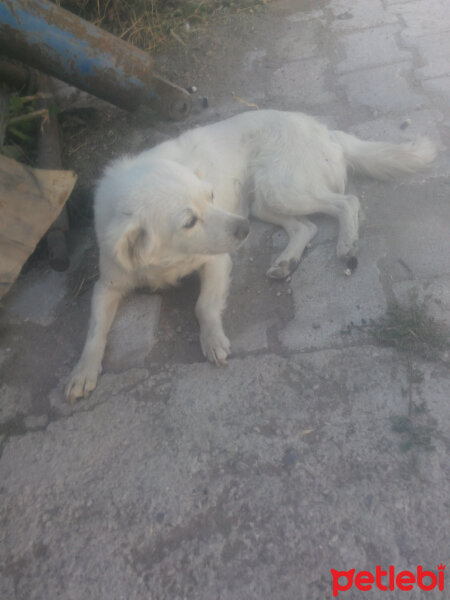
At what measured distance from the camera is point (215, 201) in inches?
116

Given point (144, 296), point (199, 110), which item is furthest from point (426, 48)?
point (144, 296)

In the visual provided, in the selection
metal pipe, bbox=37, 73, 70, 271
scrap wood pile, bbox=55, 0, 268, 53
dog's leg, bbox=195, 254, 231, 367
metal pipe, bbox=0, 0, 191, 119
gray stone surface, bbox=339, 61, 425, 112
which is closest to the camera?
dog's leg, bbox=195, 254, 231, 367

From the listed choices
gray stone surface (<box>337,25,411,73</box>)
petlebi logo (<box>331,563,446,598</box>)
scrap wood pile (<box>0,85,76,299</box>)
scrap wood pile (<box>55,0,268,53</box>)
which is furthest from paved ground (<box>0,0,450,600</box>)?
scrap wood pile (<box>55,0,268,53</box>)

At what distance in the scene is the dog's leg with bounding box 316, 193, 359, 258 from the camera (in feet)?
8.77

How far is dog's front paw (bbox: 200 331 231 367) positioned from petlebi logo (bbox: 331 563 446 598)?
3.48 feet

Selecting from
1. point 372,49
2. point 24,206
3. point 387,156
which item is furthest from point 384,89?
point 24,206

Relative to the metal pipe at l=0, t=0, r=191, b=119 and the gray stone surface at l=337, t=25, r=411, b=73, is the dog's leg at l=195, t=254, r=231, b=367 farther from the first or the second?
the gray stone surface at l=337, t=25, r=411, b=73

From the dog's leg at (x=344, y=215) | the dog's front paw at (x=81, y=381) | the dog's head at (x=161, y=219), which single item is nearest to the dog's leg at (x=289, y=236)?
the dog's leg at (x=344, y=215)

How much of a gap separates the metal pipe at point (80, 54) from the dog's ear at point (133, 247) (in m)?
1.92

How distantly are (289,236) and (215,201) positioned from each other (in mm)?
536

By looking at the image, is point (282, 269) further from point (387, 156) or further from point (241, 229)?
point (387, 156)

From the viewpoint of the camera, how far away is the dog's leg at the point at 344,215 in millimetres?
2674

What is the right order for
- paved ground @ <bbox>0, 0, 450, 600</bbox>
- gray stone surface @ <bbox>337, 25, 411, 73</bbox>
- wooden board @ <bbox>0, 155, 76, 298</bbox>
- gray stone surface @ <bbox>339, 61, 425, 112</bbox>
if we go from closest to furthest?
1. paved ground @ <bbox>0, 0, 450, 600</bbox>
2. wooden board @ <bbox>0, 155, 76, 298</bbox>
3. gray stone surface @ <bbox>339, 61, 425, 112</bbox>
4. gray stone surface @ <bbox>337, 25, 411, 73</bbox>

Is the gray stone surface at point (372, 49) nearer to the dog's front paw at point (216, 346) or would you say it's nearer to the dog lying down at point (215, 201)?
the dog lying down at point (215, 201)
